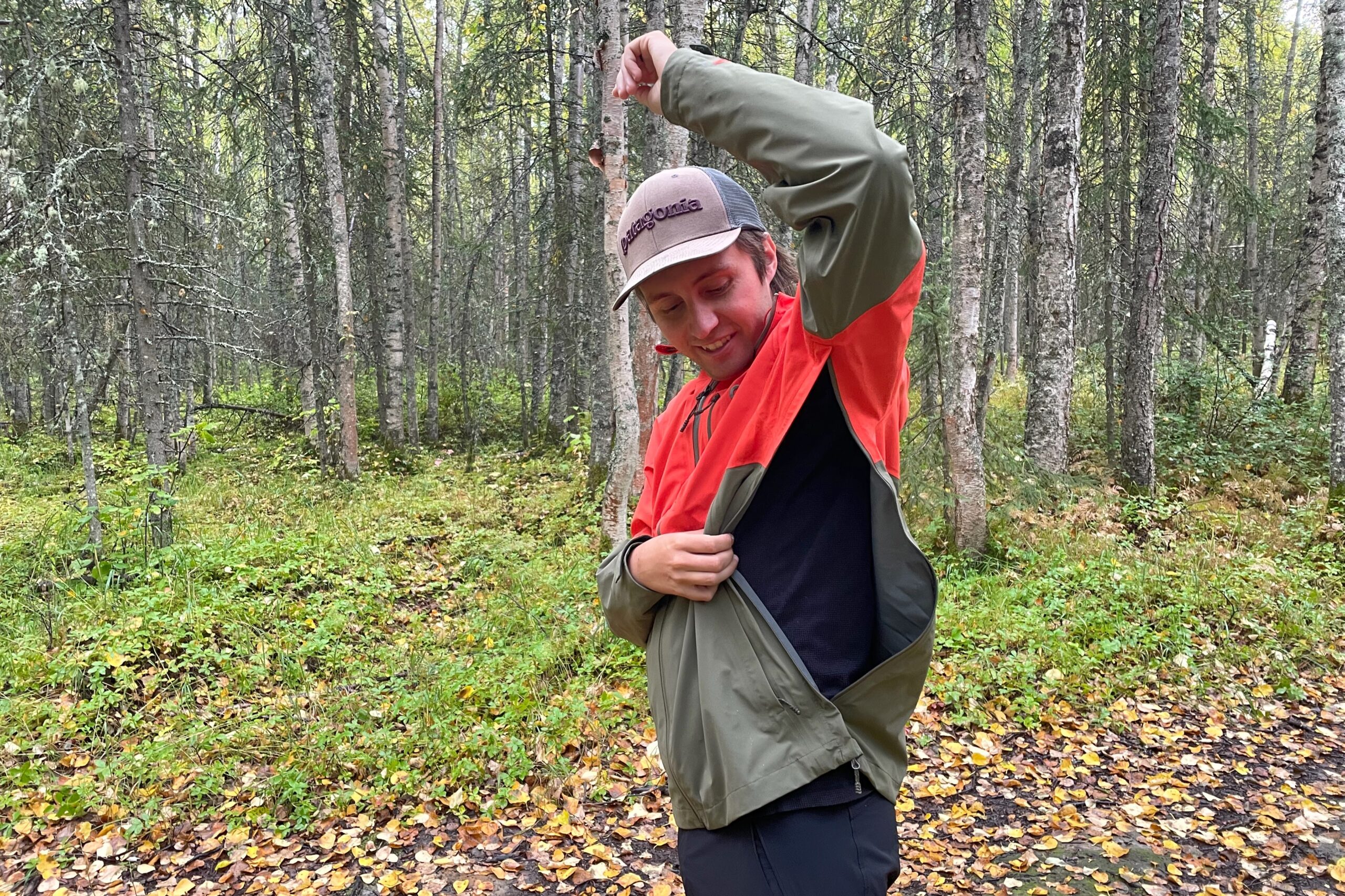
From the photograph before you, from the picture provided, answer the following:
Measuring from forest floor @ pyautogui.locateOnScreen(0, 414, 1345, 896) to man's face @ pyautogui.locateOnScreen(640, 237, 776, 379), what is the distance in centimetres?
326

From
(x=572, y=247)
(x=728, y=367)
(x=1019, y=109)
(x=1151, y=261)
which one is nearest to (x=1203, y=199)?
(x=1019, y=109)

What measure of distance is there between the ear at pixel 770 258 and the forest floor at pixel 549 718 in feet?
10.9

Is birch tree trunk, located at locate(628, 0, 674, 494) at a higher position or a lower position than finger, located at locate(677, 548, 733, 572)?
higher

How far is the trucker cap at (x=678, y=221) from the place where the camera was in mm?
1296

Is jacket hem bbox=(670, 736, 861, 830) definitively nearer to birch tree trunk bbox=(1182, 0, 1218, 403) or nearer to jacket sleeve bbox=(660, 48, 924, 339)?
jacket sleeve bbox=(660, 48, 924, 339)

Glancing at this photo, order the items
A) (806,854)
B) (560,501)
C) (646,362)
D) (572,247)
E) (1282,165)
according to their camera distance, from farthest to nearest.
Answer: (1282,165) < (572,247) < (560,501) < (646,362) < (806,854)

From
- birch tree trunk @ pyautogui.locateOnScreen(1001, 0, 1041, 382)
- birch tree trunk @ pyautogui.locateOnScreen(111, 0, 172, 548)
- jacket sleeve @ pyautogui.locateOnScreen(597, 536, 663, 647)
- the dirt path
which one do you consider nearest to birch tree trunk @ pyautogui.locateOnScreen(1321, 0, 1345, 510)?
birch tree trunk @ pyautogui.locateOnScreen(1001, 0, 1041, 382)

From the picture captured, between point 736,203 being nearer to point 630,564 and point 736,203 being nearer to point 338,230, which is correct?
point 630,564

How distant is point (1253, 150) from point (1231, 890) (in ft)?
73.7

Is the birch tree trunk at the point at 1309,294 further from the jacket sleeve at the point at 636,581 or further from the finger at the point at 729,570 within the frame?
the finger at the point at 729,570

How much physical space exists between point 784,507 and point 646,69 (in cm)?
86

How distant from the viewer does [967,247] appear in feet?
22.7

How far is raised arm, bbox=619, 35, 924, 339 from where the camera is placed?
1.04 metres

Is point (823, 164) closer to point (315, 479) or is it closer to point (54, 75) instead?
point (54, 75)
